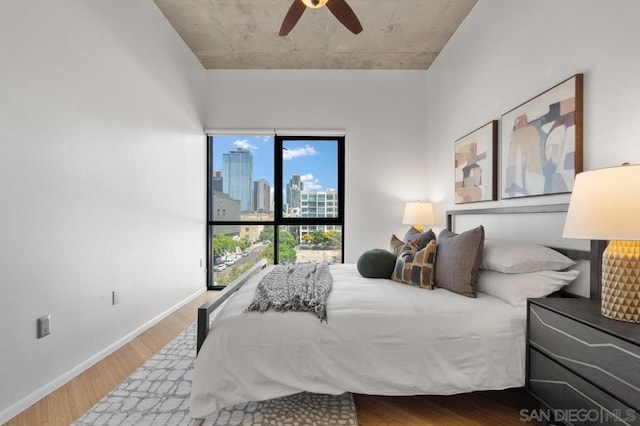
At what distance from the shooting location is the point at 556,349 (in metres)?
1.33

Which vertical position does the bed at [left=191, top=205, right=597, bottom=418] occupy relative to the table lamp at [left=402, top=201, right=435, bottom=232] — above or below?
below

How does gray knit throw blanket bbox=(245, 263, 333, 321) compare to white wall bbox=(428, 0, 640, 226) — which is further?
gray knit throw blanket bbox=(245, 263, 333, 321)

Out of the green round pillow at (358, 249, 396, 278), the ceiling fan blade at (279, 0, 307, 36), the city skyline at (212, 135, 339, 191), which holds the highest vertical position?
the ceiling fan blade at (279, 0, 307, 36)

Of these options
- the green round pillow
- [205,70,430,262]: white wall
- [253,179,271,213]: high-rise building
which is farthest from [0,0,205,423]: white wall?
the green round pillow

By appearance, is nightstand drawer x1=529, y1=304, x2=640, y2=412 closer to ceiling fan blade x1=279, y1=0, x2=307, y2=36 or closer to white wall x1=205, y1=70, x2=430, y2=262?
ceiling fan blade x1=279, y1=0, x2=307, y2=36

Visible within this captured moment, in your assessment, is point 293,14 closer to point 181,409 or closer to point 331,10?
point 331,10

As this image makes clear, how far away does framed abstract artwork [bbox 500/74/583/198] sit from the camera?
165 cm

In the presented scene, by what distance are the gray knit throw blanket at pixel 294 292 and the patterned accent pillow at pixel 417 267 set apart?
1.71 ft

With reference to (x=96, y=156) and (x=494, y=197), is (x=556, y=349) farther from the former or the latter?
(x=96, y=156)

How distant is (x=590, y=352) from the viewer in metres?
1.16

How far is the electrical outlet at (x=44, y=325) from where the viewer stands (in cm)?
171

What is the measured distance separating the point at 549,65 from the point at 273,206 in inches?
127

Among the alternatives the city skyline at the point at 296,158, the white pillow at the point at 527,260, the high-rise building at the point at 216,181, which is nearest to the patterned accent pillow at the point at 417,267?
the white pillow at the point at 527,260

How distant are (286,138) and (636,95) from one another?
3406 millimetres
